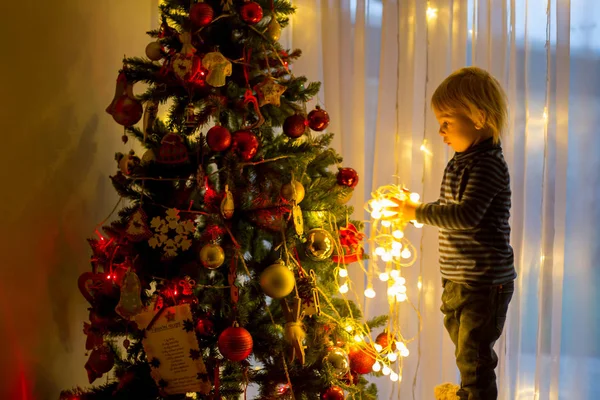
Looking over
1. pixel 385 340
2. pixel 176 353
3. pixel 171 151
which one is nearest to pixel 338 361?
pixel 385 340

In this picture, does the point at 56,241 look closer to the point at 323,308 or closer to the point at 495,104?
the point at 323,308

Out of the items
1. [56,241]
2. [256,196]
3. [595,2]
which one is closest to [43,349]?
[56,241]


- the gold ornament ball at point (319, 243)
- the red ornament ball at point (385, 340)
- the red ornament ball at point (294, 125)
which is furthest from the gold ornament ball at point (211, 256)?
the red ornament ball at point (385, 340)

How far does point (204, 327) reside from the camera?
1270 mm

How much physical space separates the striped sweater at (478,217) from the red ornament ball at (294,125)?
36cm

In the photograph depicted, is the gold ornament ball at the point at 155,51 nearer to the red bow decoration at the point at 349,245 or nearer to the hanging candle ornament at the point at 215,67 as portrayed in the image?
the hanging candle ornament at the point at 215,67

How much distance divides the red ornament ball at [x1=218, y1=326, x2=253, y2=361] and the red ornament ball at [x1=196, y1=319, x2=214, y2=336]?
0.09 m

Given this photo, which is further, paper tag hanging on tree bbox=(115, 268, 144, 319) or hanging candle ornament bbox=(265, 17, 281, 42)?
hanging candle ornament bbox=(265, 17, 281, 42)

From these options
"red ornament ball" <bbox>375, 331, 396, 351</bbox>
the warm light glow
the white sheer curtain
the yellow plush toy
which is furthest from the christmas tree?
the warm light glow

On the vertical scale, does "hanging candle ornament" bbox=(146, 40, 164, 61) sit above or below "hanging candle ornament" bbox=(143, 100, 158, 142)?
above

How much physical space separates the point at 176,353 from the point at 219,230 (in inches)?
11.5

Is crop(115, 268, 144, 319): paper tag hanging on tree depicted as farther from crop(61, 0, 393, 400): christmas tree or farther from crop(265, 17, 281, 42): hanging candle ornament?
crop(265, 17, 281, 42): hanging candle ornament

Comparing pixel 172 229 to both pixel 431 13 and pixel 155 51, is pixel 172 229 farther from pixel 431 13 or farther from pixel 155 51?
pixel 431 13

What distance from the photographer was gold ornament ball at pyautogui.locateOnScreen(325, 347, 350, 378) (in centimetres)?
130
